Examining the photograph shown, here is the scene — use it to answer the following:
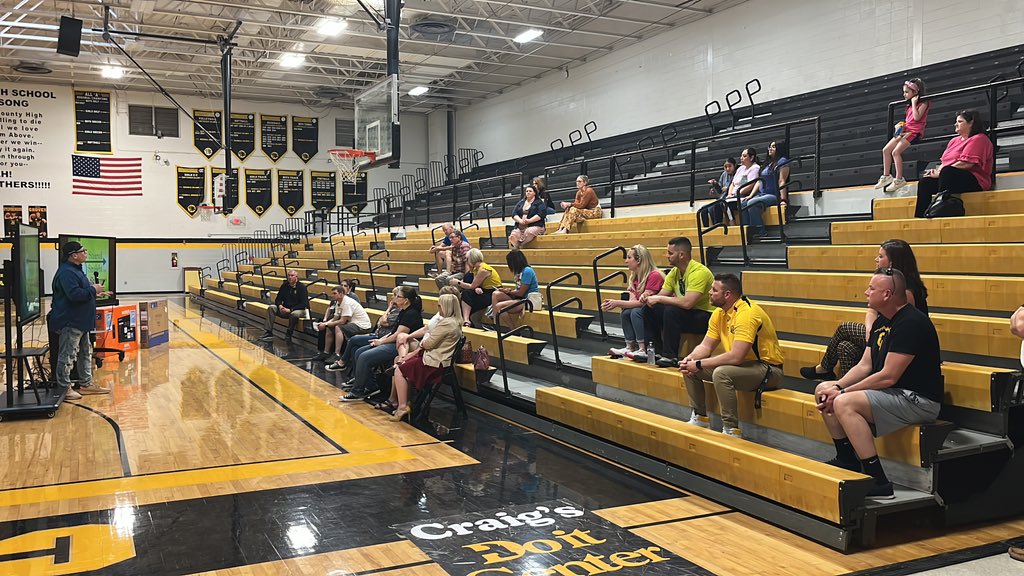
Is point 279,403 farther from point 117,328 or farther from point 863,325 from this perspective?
point 863,325

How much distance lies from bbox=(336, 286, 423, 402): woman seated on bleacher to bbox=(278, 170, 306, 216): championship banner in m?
19.8

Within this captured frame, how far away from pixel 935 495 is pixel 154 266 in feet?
83.6

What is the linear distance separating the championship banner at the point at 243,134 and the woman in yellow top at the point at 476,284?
→ 19.1 m

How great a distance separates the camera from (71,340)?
823 centimetres

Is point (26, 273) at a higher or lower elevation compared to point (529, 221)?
lower

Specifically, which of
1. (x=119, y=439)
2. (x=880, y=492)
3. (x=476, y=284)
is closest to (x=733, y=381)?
(x=880, y=492)

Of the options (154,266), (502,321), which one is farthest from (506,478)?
(154,266)

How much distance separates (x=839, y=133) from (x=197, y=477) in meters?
9.96

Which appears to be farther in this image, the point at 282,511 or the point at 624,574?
the point at 282,511

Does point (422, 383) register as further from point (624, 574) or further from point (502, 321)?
point (624, 574)

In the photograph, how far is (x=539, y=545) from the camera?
4098mm

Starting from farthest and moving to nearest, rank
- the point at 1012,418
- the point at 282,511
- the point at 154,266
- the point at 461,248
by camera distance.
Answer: the point at 154,266
the point at 461,248
the point at 282,511
the point at 1012,418

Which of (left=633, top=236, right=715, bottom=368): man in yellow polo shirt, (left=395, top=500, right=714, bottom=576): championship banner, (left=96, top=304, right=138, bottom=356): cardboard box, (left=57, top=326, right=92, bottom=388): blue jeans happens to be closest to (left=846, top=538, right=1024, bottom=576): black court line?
(left=395, top=500, right=714, bottom=576): championship banner

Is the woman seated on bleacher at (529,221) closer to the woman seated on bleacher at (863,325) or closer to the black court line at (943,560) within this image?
the woman seated on bleacher at (863,325)
